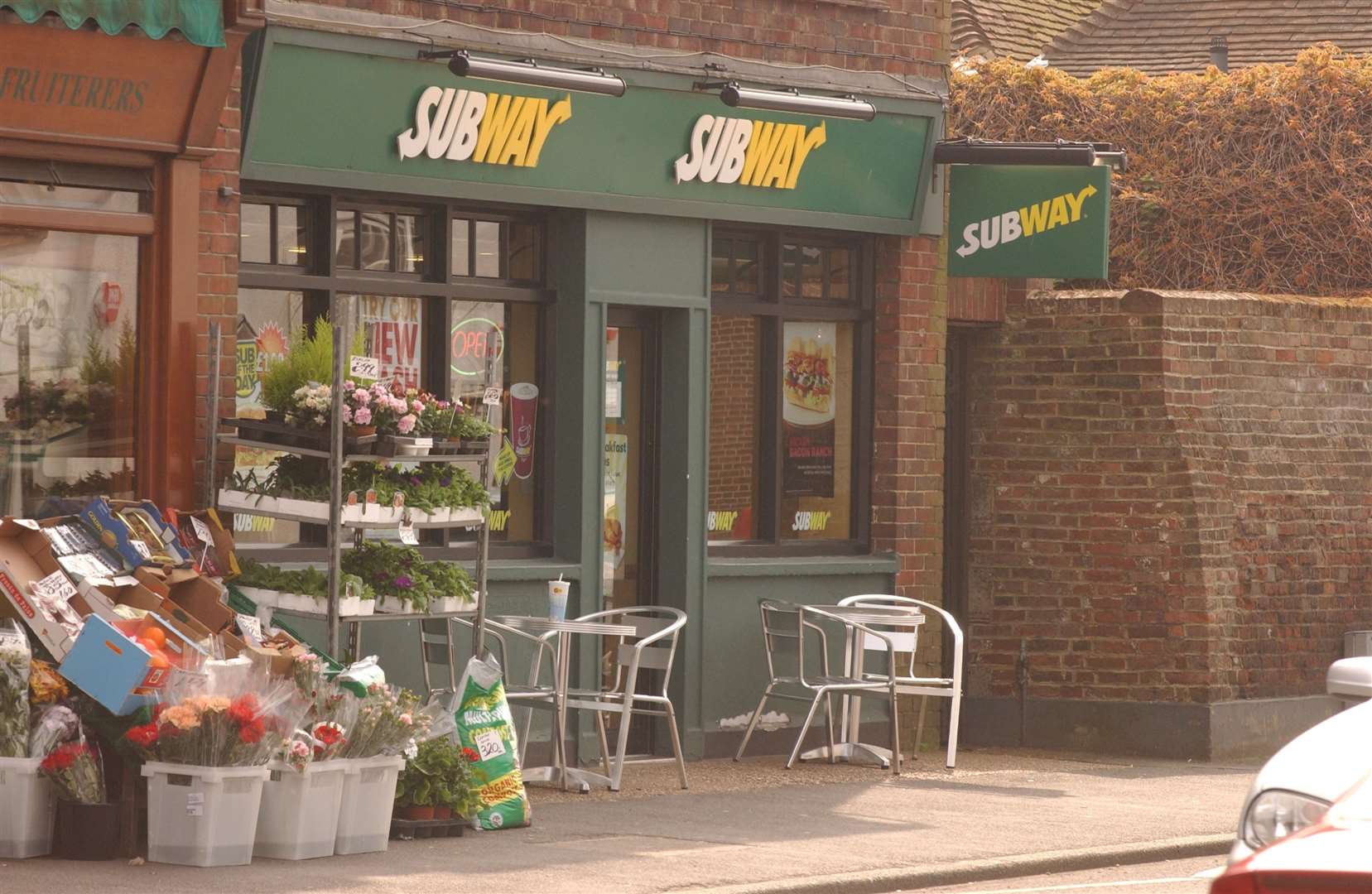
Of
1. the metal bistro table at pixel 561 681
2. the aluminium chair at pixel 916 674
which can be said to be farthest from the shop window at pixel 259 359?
the aluminium chair at pixel 916 674

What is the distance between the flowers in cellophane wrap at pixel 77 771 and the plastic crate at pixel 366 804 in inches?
37.2

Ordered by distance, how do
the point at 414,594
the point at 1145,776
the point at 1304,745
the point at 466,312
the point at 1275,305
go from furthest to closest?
the point at 1275,305
the point at 1145,776
the point at 466,312
the point at 414,594
the point at 1304,745

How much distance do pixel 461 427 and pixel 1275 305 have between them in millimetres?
6450

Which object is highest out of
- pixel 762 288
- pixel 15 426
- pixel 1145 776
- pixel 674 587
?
pixel 762 288

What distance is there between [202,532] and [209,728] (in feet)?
5.68

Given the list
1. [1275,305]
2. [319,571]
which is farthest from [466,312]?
[1275,305]

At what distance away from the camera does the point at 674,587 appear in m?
12.8

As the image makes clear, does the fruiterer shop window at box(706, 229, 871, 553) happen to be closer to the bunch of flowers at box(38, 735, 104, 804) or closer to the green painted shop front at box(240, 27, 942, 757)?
the green painted shop front at box(240, 27, 942, 757)

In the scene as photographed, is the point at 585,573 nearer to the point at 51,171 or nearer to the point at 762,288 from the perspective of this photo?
the point at 762,288

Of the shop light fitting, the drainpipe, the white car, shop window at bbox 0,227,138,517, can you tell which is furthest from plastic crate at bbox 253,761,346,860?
the drainpipe

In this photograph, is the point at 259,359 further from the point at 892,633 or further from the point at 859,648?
the point at 892,633

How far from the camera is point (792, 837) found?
32.9ft

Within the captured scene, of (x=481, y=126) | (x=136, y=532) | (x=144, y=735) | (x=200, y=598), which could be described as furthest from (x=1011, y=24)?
(x=144, y=735)

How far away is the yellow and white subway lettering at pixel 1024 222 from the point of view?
43.9 ft
